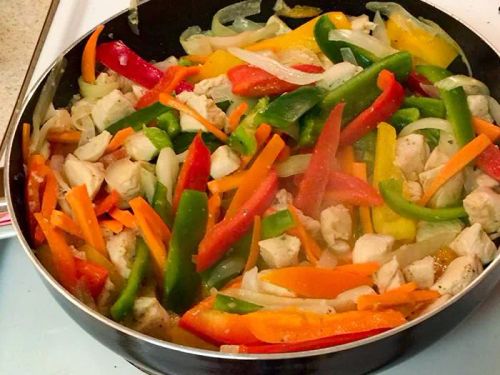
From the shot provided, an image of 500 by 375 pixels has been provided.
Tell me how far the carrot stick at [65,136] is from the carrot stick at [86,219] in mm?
149

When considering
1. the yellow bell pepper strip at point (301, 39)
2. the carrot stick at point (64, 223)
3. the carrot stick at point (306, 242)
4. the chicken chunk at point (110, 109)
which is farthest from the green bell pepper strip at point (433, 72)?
the carrot stick at point (64, 223)

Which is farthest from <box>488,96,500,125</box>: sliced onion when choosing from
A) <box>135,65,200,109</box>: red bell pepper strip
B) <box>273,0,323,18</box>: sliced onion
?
<box>135,65,200,109</box>: red bell pepper strip

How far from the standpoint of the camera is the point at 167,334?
86 cm

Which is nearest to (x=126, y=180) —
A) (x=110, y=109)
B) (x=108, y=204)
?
(x=108, y=204)

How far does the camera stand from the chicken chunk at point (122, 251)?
2.97 feet

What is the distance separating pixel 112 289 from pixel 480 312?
1.56 feet

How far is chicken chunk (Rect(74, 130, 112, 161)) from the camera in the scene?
1021mm

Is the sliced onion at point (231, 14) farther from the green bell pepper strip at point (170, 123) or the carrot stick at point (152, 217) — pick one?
the carrot stick at point (152, 217)

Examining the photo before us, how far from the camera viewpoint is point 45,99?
1.06m

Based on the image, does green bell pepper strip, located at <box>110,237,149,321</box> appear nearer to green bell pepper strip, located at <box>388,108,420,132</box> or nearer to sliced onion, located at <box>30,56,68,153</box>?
sliced onion, located at <box>30,56,68,153</box>

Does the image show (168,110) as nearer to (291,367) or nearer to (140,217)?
(140,217)

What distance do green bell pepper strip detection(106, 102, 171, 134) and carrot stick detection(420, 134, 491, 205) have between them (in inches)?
15.1

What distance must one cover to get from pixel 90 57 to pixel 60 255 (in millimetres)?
364

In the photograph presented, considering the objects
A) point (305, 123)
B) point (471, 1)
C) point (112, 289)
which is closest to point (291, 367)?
point (112, 289)
